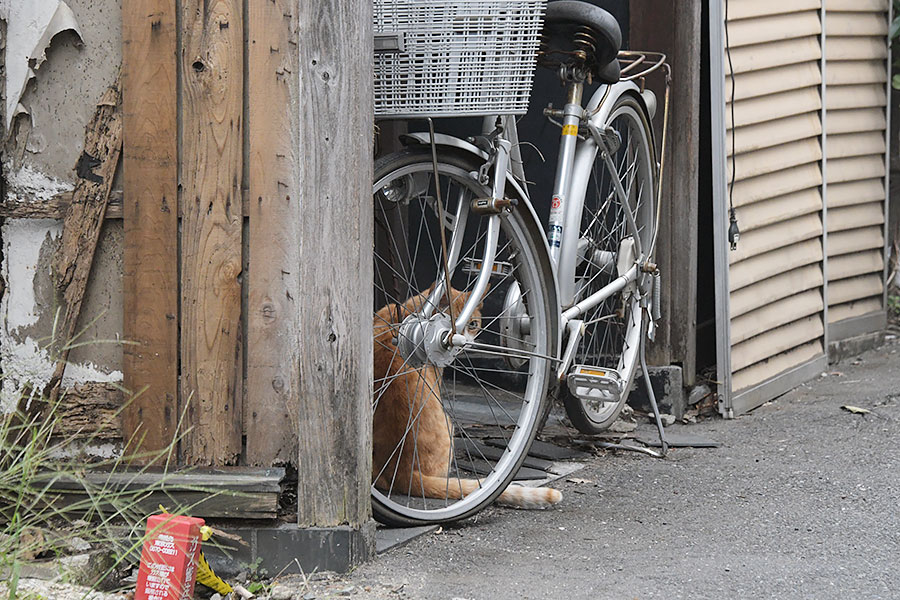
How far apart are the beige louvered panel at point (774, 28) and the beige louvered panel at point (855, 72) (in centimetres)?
35

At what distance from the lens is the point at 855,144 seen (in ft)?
18.1

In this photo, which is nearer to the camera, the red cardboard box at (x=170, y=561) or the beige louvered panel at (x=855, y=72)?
the red cardboard box at (x=170, y=561)

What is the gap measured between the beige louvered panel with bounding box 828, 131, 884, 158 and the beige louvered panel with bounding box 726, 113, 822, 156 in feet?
1.16

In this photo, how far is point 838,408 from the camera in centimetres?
441

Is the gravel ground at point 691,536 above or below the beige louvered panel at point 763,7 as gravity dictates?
below

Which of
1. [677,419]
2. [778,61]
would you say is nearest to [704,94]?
[778,61]

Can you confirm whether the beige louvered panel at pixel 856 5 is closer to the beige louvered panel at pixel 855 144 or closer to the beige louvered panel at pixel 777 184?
the beige louvered panel at pixel 855 144

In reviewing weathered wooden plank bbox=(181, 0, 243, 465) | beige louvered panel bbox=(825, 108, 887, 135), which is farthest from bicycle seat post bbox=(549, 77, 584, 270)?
beige louvered panel bbox=(825, 108, 887, 135)

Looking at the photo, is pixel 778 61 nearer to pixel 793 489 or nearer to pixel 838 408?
pixel 838 408

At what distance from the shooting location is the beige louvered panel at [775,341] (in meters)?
4.49

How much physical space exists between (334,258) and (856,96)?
4029mm

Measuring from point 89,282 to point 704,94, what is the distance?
3.04m

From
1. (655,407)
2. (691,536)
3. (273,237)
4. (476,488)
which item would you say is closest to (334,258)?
(273,237)

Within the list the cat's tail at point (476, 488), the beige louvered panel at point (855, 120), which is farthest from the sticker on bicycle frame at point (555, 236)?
the beige louvered panel at point (855, 120)
